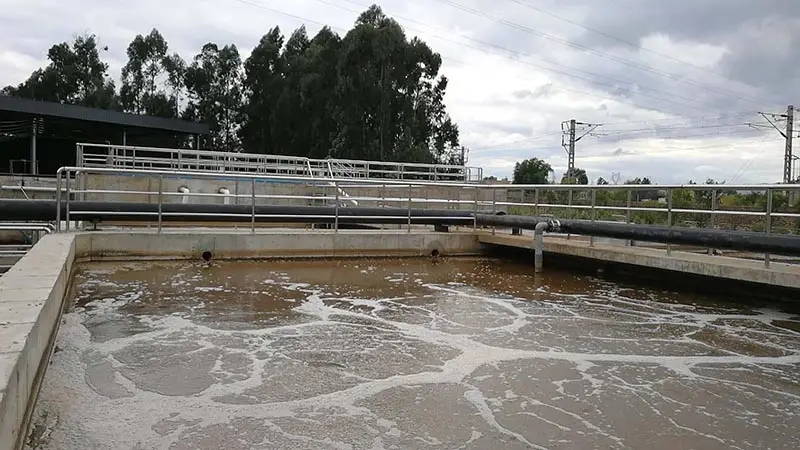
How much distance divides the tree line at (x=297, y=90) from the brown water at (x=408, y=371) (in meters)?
35.1

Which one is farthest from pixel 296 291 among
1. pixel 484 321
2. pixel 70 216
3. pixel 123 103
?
pixel 123 103

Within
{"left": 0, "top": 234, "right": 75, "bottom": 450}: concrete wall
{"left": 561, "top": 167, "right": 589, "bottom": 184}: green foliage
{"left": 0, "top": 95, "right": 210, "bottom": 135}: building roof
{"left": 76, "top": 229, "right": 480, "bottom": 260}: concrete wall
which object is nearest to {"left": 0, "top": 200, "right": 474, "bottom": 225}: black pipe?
{"left": 76, "top": 229, "right": 480, "bottom": 260}: concrete wall

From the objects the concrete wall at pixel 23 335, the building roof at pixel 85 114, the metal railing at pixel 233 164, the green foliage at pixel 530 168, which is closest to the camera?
the concrete wall at pixel 23 335

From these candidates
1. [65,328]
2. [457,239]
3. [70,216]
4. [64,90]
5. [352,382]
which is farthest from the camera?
[64,90]

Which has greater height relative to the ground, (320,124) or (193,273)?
(320,124)

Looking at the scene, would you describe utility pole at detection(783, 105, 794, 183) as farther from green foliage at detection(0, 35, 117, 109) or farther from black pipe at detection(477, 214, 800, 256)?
green foliage at detection(0, 35, 117, 109)

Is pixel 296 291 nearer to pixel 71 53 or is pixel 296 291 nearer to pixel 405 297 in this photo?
pixel 405 297

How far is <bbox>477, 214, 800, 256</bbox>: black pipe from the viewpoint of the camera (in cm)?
802

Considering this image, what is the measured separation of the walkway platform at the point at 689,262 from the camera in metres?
8.17

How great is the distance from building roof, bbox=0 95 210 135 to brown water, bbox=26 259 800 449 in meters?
29.3

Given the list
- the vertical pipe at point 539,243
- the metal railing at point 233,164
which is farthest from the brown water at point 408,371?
the metal railing at point 233,164

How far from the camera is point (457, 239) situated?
1371 centimetres

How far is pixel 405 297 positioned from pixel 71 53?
70.4 meters

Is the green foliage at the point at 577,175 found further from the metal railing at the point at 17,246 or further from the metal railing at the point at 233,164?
the metal railing at the point at 17,246
